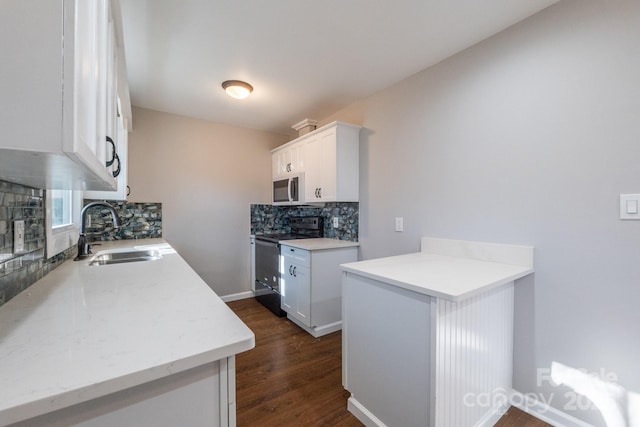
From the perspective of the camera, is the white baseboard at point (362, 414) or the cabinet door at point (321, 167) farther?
the cabinet door at point (321, 167)

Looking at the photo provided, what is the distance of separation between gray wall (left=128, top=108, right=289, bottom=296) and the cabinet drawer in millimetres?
1022

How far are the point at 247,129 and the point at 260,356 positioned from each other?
9.43 feet

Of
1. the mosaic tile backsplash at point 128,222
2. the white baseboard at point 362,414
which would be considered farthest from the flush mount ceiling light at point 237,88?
the white baseboard at point 362,414

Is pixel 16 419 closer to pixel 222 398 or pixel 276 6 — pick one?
pixel 222 398

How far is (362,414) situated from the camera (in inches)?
59.4

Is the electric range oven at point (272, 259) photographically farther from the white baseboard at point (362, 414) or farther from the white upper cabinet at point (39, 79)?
the white upper cabinet at point (39, 79)

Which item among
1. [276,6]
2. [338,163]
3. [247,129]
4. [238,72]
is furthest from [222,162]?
[276,6]

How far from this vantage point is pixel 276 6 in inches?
61.1

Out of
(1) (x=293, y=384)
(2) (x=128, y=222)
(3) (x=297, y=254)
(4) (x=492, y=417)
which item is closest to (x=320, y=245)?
(3) (x=297, y=254)

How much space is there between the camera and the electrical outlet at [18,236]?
3.15ft

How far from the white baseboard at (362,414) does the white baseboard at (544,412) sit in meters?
0.94

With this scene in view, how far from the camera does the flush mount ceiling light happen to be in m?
2.39

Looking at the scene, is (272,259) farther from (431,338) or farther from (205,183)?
(431,338)

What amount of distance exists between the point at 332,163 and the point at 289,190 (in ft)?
2.66
